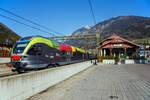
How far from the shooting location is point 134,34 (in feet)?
589

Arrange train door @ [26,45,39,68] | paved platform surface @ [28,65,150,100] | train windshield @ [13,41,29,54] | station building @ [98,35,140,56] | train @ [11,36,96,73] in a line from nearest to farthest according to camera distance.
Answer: paved platform surface @ [28,65,150,100]
train @ [11,36,96,73]
train door @ [26,45,39,68]
train windshield @ [13,41,29,54]
station building @ [98,35,140,56]

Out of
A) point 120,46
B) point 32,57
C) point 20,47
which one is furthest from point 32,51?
point 120,46

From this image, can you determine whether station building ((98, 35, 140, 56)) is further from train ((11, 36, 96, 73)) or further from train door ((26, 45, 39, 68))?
train door ((26, 45, 39, 68))

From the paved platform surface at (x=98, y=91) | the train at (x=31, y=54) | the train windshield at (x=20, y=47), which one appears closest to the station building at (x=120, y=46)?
the train at (x=31, y=54)

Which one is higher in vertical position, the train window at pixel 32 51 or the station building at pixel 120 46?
the station building at pixel 120 46

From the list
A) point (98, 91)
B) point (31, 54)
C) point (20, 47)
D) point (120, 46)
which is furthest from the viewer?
point (120, 46)

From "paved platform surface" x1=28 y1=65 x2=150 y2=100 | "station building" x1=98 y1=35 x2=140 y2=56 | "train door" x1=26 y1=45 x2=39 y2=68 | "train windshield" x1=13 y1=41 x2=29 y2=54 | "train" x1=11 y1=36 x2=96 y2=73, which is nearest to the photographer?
"paved platform surface" x1=28 y1=65 x2=150 y2=100

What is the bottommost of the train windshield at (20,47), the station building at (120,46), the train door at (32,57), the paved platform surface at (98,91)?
the paved platform surface at (98,91)

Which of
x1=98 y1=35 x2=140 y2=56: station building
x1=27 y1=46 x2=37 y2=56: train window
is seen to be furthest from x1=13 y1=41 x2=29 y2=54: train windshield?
x1=98 y1=35 x2=140 y2=56: station building

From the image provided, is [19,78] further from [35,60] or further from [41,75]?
[35,60]

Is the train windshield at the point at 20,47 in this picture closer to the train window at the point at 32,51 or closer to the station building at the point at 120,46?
the train window at the point at 32,51

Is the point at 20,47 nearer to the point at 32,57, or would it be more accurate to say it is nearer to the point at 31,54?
the point at 31,54

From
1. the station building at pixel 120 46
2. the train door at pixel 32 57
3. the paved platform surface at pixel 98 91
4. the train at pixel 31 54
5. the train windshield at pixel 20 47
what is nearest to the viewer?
the paved platform surface at pixel 98 91

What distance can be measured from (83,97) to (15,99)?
107 inches
